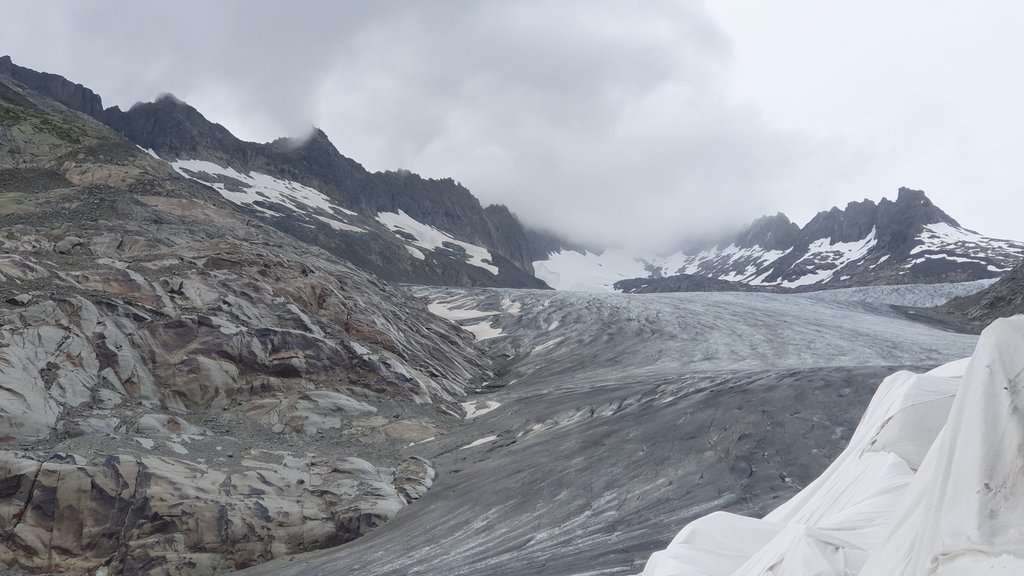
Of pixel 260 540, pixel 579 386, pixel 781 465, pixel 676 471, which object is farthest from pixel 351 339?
pixel 781 465

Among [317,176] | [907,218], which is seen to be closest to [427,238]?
[317,176]

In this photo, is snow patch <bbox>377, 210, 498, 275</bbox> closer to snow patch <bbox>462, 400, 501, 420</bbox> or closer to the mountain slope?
the mountain slope

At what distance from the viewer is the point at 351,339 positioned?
23.0m

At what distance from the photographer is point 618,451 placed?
49.3ft

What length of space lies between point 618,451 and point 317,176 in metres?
110

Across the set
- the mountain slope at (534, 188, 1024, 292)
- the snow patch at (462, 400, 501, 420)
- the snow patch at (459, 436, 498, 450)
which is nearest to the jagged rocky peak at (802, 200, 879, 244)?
the mountain slope at (534, 188, 1024, 292)

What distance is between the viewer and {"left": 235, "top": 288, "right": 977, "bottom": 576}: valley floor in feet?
36.5

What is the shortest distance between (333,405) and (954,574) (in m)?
17.6

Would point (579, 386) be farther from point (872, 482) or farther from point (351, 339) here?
point (872, 482)

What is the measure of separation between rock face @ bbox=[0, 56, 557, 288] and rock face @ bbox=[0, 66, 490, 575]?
4692 centimetres

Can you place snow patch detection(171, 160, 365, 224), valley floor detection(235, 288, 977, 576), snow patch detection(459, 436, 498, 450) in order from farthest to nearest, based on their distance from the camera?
snow patch detection(171, 160, 365, 224) < snow patch detection(459, 436, 498, 450) < valley floor detection(235, 288, 977, 576)

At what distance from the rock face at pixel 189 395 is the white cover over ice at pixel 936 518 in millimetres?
8902

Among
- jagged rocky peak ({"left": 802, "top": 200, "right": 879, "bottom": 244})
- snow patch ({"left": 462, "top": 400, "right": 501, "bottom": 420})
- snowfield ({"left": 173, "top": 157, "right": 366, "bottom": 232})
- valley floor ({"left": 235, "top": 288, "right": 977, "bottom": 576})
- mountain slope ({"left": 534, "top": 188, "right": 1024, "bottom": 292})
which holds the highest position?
snowfield ({"left": 173, "top": 157, "right": 366, "bottom": 232})

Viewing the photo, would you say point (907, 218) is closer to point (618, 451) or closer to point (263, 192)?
point (263, 192)
